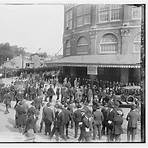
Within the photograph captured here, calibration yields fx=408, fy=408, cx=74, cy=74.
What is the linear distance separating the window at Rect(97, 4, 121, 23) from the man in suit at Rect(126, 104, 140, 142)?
1.72 metres

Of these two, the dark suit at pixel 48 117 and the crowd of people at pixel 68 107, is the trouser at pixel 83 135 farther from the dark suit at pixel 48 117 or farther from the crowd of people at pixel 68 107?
the dark suit at pixel 48 117

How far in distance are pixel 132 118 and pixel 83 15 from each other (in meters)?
2.14

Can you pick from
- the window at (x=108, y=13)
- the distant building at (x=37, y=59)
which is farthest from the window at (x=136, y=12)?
the distant building at (x=37, y=59)

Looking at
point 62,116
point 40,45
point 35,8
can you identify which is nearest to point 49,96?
point 62,116

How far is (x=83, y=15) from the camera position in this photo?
7707mm

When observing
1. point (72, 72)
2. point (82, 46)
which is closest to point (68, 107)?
point (72, 72)

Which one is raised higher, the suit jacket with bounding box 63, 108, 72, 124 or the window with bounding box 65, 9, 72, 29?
the window with bounding box 65, 9, 72, 29

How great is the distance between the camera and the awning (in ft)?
25.0

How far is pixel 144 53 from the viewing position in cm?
756

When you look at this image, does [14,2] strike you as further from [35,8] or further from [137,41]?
[137,41]

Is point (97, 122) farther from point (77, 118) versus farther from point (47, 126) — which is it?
point (47, 126)

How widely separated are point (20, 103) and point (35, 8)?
1800 mm

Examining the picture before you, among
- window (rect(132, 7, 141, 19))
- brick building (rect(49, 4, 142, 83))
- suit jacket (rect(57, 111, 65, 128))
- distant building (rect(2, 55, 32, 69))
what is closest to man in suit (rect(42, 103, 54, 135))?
suit jacket (rect(57, 111, 65, 128))

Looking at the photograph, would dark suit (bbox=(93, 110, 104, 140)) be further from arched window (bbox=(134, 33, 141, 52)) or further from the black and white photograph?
arched window (bbox=(134, 33, 141, 52))
